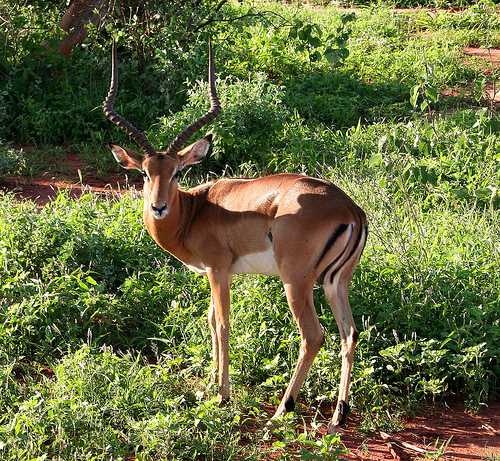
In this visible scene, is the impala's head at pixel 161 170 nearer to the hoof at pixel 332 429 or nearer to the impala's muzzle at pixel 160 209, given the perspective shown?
the impala's muzzle at pixel 160 209

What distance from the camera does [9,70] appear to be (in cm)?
962

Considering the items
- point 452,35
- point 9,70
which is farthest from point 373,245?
point 452,35

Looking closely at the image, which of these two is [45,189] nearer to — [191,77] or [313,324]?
[191,77]

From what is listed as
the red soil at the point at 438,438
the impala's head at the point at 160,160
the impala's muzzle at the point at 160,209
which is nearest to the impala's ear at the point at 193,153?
the impala's head at the point at 160,160

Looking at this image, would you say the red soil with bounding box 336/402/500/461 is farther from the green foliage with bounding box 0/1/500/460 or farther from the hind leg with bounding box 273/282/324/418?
the hind leg with bounding box 273/282/324/418

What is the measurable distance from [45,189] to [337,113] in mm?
2741

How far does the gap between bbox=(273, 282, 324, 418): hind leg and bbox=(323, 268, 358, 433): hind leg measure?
7.3 inches

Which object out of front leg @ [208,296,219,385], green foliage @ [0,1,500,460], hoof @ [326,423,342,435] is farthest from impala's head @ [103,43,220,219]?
hoof @ [326,423,342,435]

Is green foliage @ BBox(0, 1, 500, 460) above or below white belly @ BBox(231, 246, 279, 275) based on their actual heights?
below

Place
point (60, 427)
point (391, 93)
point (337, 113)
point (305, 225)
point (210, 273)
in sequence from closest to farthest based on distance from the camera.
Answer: point (60, 427) < point (305, 225) < point (210, 273) < point (337, 113) < point (391, 93)

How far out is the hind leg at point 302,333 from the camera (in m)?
4.86

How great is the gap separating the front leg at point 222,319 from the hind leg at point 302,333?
1.04 ft

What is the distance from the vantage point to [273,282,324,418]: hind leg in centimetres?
486

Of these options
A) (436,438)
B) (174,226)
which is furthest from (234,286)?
(436,438)
